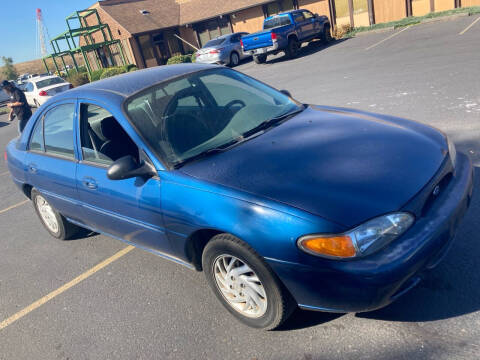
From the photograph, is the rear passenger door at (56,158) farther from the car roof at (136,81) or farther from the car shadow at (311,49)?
the car shadow at (311,49)

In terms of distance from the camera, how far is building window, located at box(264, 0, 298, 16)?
25.5 meters

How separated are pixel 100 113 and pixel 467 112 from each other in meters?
5.30

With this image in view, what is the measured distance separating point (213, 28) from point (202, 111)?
2968 centimetres

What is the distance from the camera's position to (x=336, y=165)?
2717mm

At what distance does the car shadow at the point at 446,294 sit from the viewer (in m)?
2.61

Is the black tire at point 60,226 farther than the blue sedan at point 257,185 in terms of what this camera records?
Yes

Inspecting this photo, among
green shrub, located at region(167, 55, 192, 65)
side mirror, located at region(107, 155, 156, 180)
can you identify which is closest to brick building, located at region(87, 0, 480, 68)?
green shrub, located at region(167, 55, 192, 65)

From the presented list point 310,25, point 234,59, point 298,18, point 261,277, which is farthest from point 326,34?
point 261,277

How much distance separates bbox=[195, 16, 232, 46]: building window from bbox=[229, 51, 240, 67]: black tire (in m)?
Result: 8.24

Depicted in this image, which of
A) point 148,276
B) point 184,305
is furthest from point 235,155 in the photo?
point 148,276

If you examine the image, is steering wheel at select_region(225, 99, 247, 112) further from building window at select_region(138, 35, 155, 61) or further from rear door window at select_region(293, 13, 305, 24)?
building window at select_region(138, 35, 155, 61)

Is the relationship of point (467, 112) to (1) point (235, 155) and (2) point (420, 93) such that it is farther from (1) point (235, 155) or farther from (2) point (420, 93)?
(1) point (235, 155)

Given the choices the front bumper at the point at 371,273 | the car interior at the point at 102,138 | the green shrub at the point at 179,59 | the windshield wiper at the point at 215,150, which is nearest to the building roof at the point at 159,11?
the green shrub at the point at 179,59

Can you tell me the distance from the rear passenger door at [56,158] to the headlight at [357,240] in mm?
2496
